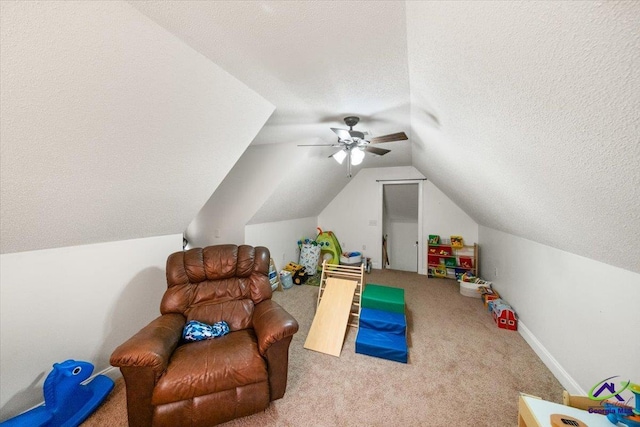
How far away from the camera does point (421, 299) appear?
11.9 ft

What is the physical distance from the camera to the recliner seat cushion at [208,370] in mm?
1446

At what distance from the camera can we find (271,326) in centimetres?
172

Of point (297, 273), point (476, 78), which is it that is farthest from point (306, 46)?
point (297, 273)

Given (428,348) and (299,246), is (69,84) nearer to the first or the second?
(428,348)

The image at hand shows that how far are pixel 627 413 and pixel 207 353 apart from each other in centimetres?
219

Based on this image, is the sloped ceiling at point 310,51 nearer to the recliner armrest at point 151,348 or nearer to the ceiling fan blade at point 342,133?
the ceiling fan blade at point 342,133

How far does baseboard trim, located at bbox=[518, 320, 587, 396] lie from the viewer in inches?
69.5

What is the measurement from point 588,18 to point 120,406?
3.10m

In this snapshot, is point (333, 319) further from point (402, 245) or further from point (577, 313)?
point (402, 245)

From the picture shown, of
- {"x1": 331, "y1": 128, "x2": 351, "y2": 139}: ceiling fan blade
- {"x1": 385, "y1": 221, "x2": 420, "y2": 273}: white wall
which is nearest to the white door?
{"x1": 385, "y1": 221, "x2": 420, "y2": 273}: white wall

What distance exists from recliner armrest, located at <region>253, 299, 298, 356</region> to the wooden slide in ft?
2.56

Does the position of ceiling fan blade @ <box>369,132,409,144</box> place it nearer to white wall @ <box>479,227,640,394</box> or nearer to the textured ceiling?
the textured ceiling

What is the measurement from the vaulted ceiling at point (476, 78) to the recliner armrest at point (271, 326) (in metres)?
1.45

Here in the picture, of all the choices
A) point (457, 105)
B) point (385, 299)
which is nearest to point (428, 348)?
point (385, 299)
